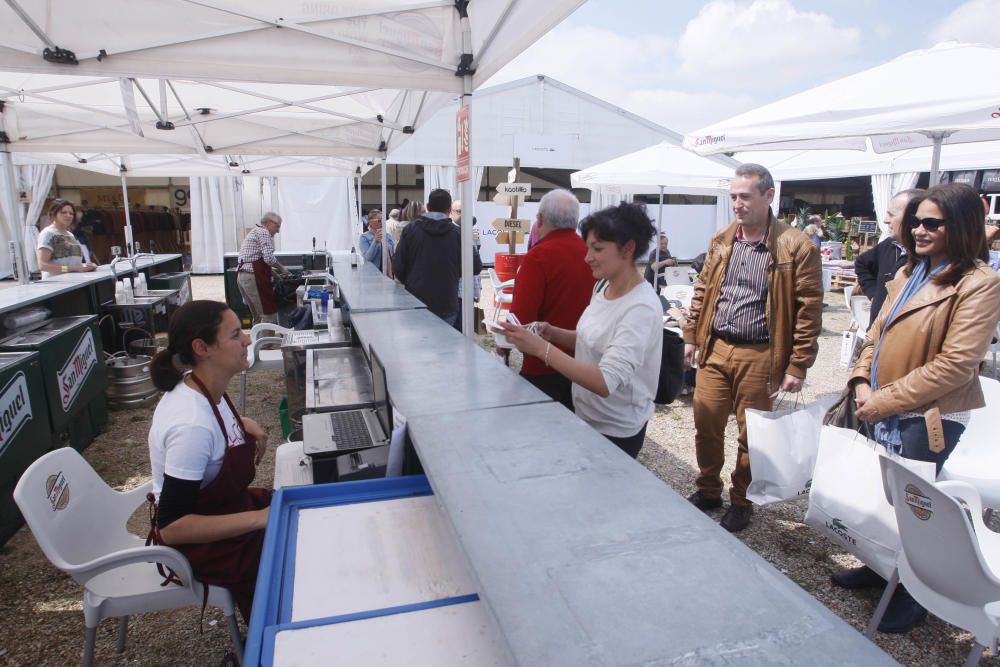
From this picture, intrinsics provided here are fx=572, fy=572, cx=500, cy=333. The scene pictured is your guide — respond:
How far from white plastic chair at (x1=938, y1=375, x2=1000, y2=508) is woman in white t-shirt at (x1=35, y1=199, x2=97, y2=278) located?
792 centimetres

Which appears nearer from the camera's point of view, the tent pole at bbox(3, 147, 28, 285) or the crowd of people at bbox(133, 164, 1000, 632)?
the crowd of people at bbox(133, 164, 1000, 632)

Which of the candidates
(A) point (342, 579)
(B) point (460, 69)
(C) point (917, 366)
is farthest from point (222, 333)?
(C) point (917, 366)

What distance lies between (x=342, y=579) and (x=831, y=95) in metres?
3.93

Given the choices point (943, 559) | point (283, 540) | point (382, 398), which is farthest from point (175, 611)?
point (943, 559)

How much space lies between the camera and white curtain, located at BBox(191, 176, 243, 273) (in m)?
14.7

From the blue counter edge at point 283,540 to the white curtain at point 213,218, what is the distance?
50.1ft

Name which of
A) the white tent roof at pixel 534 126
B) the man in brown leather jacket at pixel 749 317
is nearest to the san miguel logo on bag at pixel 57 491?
the man in brown leather jacket at pixel 749 317

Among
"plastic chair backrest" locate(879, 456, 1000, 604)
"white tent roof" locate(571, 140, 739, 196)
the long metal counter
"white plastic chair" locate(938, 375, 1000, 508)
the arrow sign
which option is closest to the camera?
the long metal counter

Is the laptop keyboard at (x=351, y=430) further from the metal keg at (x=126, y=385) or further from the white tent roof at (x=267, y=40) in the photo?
the metal keg at (x=126, y=385)

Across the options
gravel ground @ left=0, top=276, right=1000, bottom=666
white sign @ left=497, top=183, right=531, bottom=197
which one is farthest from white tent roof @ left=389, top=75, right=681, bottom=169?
gravel ground @ left=0, top=276, right=1000, bottom=666

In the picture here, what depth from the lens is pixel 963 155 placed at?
7348mm

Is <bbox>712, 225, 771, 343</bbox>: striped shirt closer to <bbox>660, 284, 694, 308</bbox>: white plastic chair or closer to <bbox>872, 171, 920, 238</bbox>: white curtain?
<bbox>660, 284, 694, 308</bbox>: white plastic chair

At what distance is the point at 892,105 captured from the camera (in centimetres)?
319

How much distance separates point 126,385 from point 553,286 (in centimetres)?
474
